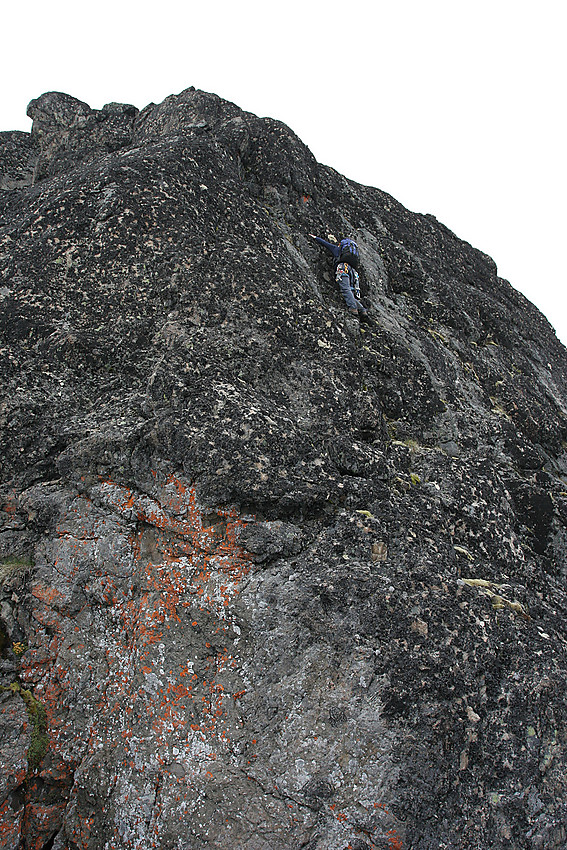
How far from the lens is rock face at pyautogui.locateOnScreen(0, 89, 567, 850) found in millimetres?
5988

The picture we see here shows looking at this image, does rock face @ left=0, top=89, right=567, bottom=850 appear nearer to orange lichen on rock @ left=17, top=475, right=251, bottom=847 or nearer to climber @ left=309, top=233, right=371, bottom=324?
orange lichen on rock @ left=17, top=475, right=251, bottom=847

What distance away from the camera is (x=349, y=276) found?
10.7 m

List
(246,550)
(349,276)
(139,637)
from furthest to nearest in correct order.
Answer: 1. (349,276)
2. (246,550)
3. (139,637)

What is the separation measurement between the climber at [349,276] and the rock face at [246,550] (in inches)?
10.0

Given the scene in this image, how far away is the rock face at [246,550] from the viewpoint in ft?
19.6

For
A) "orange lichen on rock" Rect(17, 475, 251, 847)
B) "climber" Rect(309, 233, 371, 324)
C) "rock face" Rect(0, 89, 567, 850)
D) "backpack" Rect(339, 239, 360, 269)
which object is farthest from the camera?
"backpack" Rect(339, 239, 360, 269)

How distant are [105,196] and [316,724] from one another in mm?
8967

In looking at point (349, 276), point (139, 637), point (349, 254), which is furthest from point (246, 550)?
point (349, 254)

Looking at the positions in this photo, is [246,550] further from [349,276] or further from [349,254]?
[349,254]

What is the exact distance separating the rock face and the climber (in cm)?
25

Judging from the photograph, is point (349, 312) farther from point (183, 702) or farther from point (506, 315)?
point (183, 702)

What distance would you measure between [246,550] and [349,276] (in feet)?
19.9

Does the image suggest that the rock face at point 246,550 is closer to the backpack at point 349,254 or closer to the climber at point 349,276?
the climber at point 349,276

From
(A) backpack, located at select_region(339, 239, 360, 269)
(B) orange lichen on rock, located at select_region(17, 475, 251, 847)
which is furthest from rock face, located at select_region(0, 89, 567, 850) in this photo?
(A) backpack, located at select_region(339, 239, 360, 269)
